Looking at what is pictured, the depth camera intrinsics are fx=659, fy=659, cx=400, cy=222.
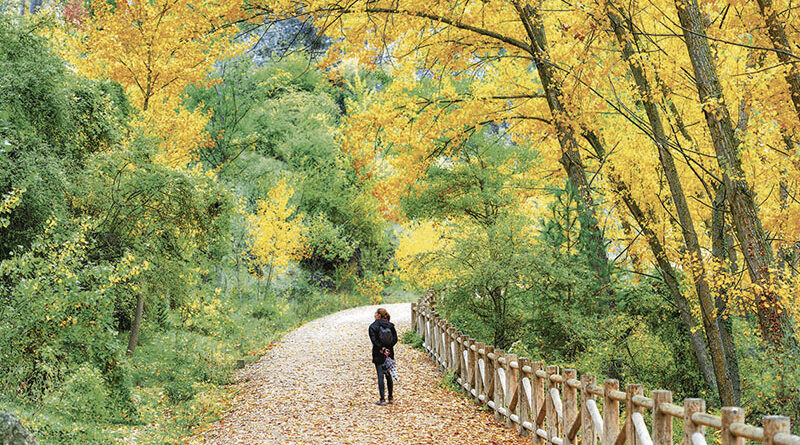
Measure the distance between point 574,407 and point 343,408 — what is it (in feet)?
14.0

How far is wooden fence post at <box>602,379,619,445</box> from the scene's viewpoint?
20.6ft

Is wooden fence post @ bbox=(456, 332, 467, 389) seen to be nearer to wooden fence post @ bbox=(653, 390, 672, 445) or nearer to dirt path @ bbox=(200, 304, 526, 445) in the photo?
dirt path @ bbox=(200, 304, 526, 445)

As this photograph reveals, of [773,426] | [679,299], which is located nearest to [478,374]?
[679,299]

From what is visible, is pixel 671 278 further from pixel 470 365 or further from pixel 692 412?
pixel 692 412

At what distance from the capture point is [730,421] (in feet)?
14.2

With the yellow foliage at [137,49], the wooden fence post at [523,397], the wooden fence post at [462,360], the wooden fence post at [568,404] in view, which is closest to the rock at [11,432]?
the wooden fence post at [568,404]

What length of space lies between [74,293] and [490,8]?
712 centimetres

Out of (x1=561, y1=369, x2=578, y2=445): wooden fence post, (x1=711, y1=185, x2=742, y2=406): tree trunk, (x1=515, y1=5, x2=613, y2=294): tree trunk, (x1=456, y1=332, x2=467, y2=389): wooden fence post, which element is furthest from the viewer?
(x1=456, y1=332, x2=467, y2=389): wooden fence post

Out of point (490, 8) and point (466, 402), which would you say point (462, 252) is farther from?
point (490, 8)

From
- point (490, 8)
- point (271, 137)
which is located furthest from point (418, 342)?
point (271, 137)

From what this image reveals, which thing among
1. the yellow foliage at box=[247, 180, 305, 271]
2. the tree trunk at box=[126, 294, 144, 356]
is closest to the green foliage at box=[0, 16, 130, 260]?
the tree trunk at box=[126, 294, 144, 356]

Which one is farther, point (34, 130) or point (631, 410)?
point (34, 130)

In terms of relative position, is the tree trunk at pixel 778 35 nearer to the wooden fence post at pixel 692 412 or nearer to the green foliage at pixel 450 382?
the wooden fence post at pixel 692 412

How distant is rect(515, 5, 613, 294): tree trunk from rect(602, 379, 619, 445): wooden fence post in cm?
416
